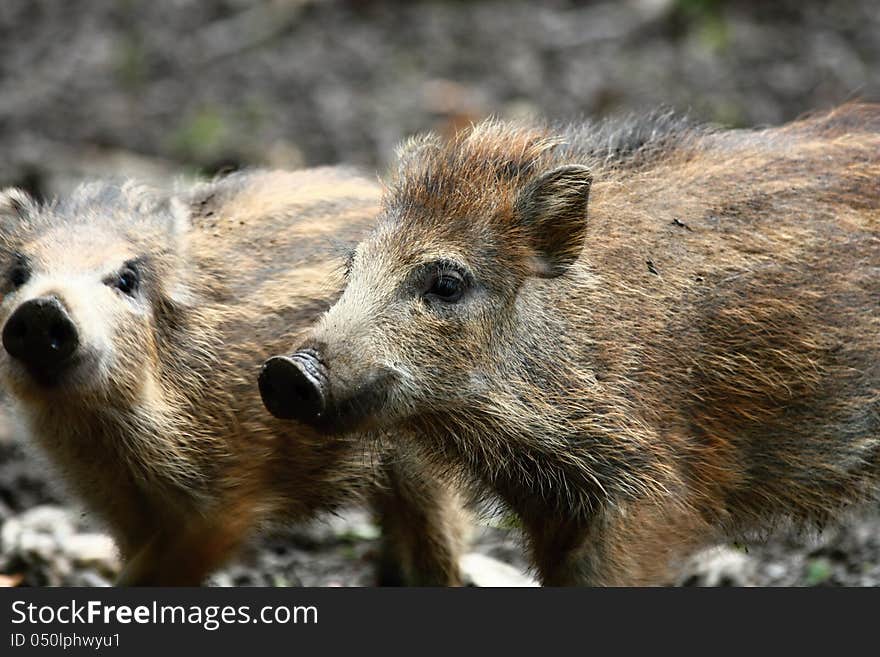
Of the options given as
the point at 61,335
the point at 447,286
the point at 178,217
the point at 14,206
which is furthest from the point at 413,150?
the point at 14,206

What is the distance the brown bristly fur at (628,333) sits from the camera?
522cm

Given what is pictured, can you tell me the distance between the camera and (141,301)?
19.6ft

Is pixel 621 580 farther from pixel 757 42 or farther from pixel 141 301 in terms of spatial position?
pixel 757 42

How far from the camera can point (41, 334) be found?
529cm

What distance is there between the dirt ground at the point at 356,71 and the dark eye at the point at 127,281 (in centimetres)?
445

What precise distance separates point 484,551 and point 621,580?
272 cm

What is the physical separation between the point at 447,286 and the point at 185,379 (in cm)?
145

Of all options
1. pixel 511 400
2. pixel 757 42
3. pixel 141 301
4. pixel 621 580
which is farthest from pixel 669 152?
pixel 757 42

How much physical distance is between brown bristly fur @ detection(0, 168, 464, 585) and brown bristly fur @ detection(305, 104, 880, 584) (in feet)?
2.59

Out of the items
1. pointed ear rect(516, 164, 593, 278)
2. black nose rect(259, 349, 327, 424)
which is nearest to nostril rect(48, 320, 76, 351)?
black nose rect(259, 349, 327, 424)

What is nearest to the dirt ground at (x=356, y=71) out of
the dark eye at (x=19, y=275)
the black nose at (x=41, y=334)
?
the dark eye at (x=19, y=275)

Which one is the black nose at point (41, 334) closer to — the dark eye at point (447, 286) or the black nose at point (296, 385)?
the black nose at point (296, 385)

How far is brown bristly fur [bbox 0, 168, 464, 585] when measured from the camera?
19.2 feet

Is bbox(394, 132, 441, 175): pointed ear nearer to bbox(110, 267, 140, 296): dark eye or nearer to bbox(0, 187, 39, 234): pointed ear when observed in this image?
bbox(110, 267, 140, 296): dark eye
